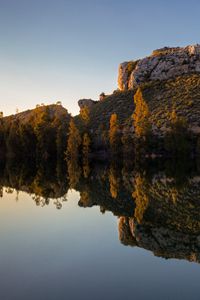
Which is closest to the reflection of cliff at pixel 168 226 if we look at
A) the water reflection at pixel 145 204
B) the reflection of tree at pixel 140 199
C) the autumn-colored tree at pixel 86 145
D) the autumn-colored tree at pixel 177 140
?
the water reflection at pixel 145 204

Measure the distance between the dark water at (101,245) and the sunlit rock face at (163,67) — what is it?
355 ft

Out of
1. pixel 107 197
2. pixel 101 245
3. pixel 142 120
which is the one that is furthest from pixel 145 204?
pixel 142 120

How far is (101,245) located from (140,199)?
1284 centimetres

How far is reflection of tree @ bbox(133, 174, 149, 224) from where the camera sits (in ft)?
85.0

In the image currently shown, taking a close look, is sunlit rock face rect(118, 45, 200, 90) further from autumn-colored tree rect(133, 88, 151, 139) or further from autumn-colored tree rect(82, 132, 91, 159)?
autumn-colored tree rect(82, 132, 91, 159)

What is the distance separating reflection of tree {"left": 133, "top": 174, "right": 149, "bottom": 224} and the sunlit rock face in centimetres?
10403

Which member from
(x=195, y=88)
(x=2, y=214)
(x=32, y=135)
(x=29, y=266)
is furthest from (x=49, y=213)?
(x=195, y=88)

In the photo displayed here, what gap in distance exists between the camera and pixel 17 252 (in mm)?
17406

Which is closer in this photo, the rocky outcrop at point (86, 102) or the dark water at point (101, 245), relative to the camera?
the dark water at point (101, 245)

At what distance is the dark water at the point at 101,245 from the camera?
13.1 meters

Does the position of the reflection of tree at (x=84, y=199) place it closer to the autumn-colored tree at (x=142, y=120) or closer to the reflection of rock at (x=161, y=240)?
the reflection of rock at (x=161, y=240)

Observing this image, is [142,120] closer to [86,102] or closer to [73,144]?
[73,144]

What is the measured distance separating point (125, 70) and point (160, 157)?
79.1 meters

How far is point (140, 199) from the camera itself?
3145 centimetres
